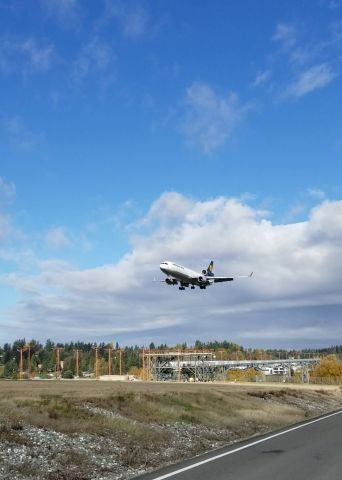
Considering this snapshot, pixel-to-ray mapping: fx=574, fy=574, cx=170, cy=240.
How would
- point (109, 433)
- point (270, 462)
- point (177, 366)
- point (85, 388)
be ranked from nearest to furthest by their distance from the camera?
point (270, 462), point (109, 433), point (85, 388), point (177, 366)

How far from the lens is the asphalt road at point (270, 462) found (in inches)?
495

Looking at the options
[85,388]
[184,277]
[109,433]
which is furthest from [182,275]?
[109,433]

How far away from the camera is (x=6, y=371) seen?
195625mm

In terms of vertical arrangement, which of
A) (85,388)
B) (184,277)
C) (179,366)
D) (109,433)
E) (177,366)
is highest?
(184,277)

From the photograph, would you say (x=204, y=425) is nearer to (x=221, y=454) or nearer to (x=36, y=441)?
(x=221, y=454)

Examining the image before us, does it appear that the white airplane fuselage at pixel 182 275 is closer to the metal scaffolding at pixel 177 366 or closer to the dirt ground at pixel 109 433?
the dirt ground at pixel 109 433

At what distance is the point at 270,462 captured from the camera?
1474 centimetres

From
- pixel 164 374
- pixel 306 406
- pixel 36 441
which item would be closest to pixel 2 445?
pixel 36 441

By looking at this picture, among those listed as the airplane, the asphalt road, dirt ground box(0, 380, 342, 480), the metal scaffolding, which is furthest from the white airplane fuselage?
the metal scaffolding

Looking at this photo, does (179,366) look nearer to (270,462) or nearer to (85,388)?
(85,388)

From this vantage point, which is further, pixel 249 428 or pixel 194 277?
pixel 194 277

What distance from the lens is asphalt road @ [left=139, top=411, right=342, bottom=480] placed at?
12570 millimetres

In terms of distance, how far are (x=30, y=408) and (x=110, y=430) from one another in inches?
125

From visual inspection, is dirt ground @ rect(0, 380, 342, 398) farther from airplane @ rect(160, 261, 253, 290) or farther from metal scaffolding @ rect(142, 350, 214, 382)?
metal scaffolding @ rect(142, 350, 214, 382)
